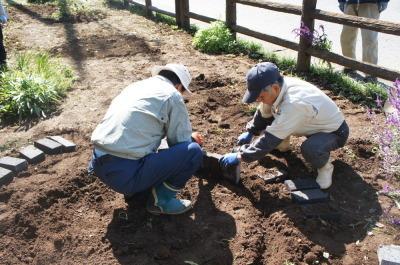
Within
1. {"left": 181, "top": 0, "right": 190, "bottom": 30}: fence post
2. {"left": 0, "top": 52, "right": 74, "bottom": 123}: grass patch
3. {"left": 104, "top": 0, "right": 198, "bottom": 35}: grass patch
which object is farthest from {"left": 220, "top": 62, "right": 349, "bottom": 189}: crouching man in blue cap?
{"left": 181, "top": 0, "right": 190, "bottom": 30}: fence post

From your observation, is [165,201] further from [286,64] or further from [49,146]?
[286,64]

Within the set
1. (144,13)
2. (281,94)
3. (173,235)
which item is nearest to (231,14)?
(144,13)

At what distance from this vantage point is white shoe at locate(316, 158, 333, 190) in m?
3.75

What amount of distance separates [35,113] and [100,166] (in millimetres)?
2639

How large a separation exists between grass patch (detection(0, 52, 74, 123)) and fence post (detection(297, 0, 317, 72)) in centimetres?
337

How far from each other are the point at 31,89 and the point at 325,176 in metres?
3.96

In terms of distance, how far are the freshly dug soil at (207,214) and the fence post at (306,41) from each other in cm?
123

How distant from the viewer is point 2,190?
154 inches

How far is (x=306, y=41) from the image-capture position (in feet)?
20.9

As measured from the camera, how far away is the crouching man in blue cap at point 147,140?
325 centimetres

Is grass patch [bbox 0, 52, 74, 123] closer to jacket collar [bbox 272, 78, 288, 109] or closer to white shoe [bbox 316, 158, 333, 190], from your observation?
jacket collar [bbox 272, 78, 288, 109]

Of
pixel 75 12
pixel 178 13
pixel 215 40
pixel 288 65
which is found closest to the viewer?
pixel 288 65

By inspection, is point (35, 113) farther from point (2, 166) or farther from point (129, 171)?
point (129, 171)

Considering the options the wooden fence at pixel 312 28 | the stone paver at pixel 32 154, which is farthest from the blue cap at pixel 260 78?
the wooden fence at pixel 312 28
